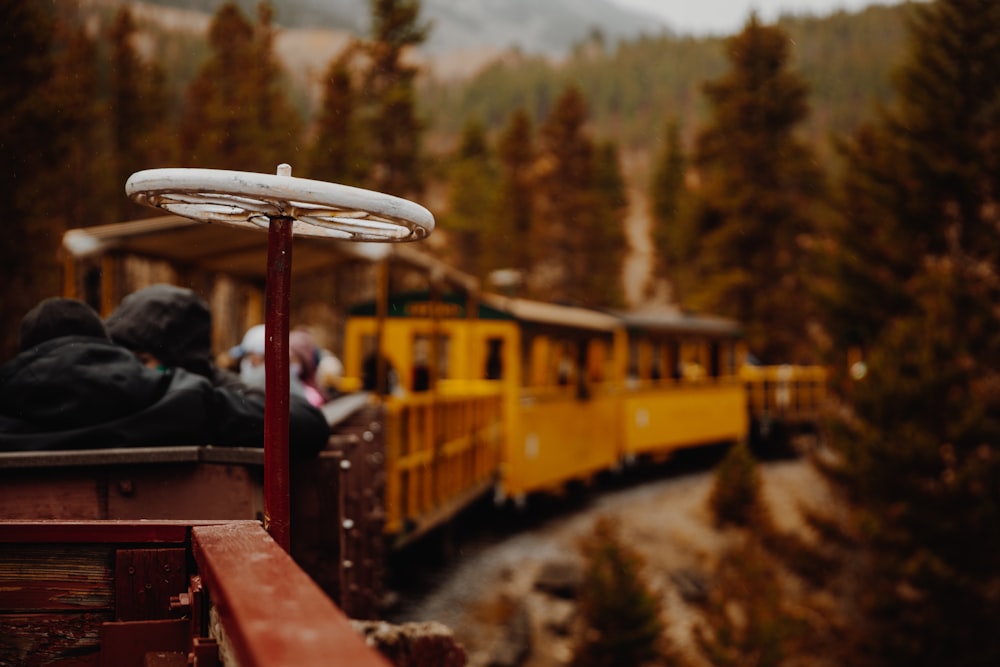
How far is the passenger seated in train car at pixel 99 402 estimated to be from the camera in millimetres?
3129

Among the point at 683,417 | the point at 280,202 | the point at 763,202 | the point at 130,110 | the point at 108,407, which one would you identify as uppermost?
the point at 130,110

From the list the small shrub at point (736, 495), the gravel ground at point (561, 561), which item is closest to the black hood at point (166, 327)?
the gravel ground at point (561, 561)

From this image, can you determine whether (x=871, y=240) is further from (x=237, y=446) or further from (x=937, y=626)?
(x=237, y=446)

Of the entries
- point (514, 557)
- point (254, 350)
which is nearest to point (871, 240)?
point (514, 557)

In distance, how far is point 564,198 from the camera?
40.5 m

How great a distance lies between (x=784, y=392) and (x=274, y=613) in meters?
25.3

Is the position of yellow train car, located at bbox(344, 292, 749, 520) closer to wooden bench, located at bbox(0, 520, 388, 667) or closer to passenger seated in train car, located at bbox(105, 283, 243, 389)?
passenger seated in train car, located at bbox(105, 283, 243, 389)

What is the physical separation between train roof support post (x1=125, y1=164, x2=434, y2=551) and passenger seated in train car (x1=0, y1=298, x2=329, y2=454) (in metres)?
0.88

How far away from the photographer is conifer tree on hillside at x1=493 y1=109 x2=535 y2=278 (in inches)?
1617

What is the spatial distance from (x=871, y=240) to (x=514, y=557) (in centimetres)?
1376

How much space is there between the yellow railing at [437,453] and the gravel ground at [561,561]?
43.9 inches

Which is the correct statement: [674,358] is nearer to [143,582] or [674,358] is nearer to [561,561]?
[561,561]

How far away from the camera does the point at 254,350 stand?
5398 millimetres

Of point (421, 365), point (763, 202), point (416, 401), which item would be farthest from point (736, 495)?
point (763, 202)
